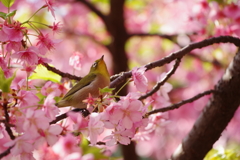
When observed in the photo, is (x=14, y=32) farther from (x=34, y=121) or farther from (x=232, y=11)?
(x=232, y=11)

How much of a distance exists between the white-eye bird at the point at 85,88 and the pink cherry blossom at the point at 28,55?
0.20m

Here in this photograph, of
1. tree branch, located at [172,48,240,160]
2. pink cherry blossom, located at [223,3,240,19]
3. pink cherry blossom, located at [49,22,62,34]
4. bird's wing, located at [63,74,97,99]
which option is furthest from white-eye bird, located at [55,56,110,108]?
pink cherry blossom, located at [223,3,240,19]

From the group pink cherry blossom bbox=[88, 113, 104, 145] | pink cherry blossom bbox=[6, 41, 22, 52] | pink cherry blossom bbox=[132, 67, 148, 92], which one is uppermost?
pink cherry blossom bbox=[6, 41, 22, 52]

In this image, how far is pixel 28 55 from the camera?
1187 mm

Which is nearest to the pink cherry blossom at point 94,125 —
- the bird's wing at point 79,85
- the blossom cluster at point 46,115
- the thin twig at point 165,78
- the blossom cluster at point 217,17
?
the blossom cluster at point 46,115

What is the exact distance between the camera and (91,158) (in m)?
1.08

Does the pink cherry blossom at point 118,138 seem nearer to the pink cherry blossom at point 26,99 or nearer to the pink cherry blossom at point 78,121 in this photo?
the pink cherry blossom at point 78,121

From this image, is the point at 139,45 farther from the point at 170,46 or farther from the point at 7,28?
the point at 7,28

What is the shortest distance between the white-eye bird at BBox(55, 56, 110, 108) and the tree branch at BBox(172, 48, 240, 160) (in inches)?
20.2

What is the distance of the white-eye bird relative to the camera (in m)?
1.30

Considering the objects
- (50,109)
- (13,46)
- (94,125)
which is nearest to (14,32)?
(13,46)

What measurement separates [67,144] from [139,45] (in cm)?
379

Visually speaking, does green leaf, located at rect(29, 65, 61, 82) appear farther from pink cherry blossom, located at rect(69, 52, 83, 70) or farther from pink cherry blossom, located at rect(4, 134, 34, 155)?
pink cherry blossom, located at rect(4, 134, 34, 155)

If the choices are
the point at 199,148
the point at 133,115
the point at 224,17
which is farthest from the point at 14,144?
the point at 224,17
